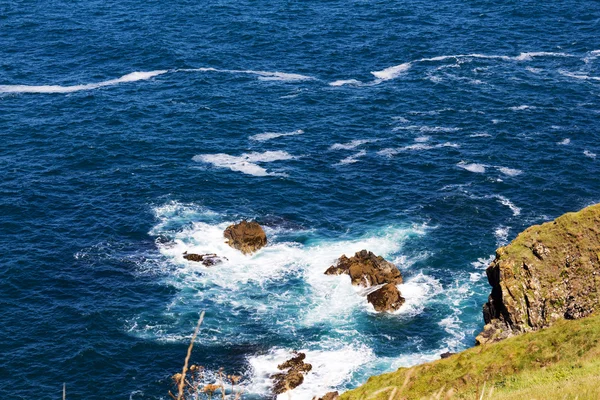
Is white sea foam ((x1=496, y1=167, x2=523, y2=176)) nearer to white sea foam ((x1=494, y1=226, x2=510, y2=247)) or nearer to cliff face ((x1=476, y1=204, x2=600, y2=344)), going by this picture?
white sea foam ((x1=494, y1=226, x2=510, y2=247))

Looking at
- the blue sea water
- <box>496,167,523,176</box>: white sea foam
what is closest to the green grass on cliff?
the blue sea water

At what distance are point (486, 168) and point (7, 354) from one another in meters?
80.1

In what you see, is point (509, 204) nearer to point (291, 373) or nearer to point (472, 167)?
point (472, 167)

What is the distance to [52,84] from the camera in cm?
16475

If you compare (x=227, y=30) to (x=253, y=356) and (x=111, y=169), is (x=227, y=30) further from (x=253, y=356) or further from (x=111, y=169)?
(x=253, y=356)

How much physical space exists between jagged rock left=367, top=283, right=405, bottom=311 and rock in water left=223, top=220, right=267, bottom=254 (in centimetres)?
1981

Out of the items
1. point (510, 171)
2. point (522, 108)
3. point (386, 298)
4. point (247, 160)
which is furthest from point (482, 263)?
point (522, 108)

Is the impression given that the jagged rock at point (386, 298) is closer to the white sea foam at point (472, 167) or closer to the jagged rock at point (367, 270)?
the jagged rock at point (367, 270)

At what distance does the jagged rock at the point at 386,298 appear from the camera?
98.7 metres

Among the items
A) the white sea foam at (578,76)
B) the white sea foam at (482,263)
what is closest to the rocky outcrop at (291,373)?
the white sea foam at (482,263)

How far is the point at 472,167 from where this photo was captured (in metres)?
131

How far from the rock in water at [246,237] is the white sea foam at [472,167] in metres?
39.0

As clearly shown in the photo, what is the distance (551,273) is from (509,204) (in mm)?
46617

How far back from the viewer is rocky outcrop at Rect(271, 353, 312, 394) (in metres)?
86.4
